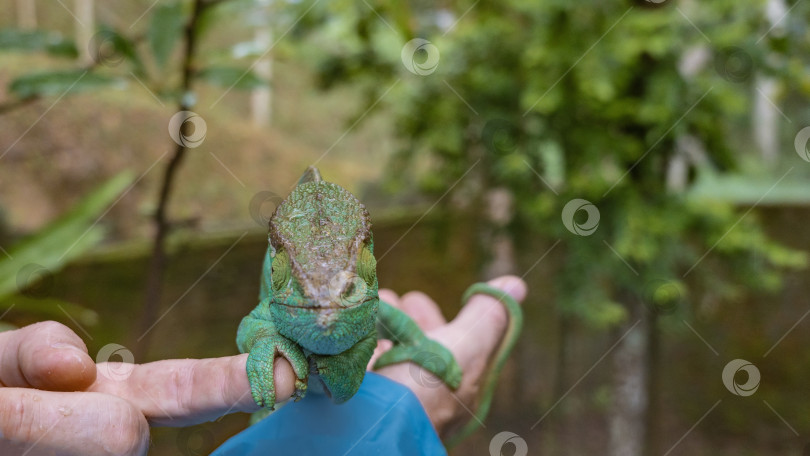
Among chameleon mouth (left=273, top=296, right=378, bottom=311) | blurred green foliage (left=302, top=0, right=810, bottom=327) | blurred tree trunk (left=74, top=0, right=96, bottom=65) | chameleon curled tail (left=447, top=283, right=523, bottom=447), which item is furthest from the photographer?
blurred tree trunk (left=74, top=0, right=96, bottom=65)

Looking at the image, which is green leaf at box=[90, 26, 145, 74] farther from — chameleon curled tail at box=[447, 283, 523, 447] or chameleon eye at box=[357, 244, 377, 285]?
chameleon eye at box=[357, 244, 377, 285]

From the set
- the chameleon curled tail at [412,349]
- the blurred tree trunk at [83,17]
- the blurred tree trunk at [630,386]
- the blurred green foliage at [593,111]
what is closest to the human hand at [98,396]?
the chameleon curled tail at [412,349]

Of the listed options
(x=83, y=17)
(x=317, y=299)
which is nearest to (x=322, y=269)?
(x=317, y=299)

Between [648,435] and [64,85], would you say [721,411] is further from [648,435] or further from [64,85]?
[64,85]

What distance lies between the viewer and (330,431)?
0.54 metres

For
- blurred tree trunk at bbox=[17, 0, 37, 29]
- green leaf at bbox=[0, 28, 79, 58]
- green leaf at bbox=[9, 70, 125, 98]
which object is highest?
blurred tree trunk at bbox=[17, 0, 37, 29]

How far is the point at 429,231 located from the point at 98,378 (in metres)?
1.48

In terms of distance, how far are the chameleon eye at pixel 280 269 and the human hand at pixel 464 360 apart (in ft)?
1.03

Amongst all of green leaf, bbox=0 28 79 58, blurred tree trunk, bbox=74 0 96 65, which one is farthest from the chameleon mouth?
blurred tree trunk, bbox=74 0 96 65

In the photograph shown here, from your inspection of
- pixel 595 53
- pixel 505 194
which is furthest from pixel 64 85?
pixel 505 194

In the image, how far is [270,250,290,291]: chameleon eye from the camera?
423 millimetres

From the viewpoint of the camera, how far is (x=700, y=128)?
4.74ft

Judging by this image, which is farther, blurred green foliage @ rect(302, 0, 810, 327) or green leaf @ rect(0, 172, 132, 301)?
blurred green foliage @ rect(302, 0, 810, 327)

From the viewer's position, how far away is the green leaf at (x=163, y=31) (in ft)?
3.80
